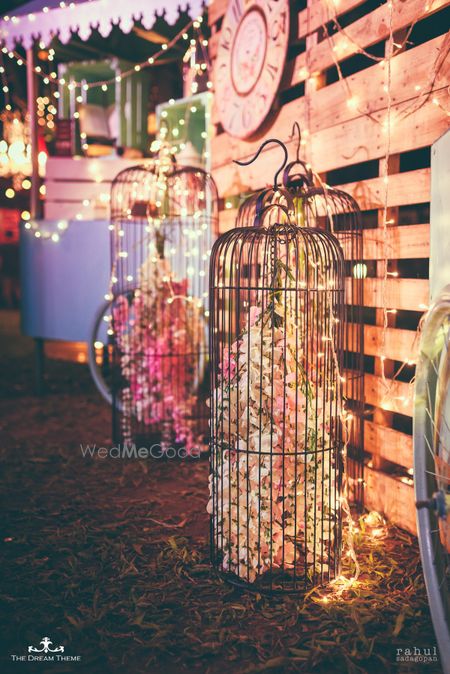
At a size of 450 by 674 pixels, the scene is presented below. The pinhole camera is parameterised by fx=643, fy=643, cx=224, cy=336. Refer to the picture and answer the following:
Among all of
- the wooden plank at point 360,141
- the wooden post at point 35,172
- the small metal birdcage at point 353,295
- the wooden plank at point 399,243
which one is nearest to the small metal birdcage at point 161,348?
the wooden plank at point 360,141

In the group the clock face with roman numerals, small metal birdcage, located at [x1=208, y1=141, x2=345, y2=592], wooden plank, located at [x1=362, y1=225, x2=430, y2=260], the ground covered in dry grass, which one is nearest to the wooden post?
the clock face with roman numerals

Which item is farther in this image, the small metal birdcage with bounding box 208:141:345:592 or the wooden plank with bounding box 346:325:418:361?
the wooden plank with bounding box 346:325:418:361

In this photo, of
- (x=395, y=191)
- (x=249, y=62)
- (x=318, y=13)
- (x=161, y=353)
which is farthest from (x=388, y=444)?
(x=249, y=62)

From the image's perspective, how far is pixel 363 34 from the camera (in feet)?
11.3

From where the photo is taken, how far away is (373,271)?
3.65 metres

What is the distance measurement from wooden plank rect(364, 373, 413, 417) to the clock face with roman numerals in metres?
2.06

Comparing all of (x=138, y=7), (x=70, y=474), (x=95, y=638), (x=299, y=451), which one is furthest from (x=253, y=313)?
(x=138, y=7)

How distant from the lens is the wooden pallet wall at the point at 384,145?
9.83 feet

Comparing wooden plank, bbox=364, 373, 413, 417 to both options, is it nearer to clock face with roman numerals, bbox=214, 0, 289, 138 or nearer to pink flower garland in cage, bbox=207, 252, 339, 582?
pink flower garland in cage, bbox=207, 252, 339, 582

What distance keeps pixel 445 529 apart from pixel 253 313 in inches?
44.1

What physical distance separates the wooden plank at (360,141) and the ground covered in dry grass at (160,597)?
191 cm

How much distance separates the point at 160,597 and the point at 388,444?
1435mm

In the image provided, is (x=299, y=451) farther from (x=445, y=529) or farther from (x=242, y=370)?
(x=445, y=529)

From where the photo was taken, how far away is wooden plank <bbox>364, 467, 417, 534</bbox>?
10.3 feet
